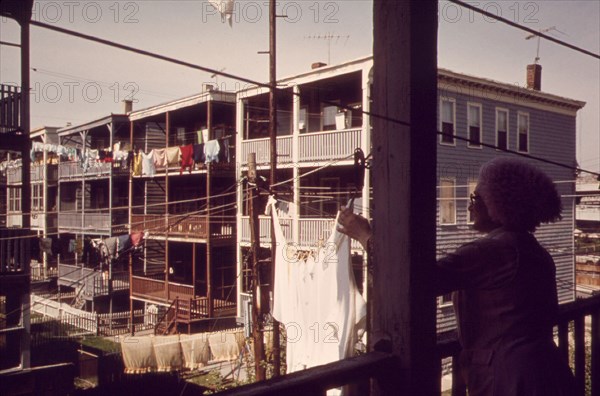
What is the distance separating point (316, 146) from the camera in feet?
58.5

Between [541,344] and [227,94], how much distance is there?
2106cm

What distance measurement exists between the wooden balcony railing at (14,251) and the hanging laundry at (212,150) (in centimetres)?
1071

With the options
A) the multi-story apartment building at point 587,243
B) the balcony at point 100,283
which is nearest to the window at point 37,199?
the balcony at point 100,283

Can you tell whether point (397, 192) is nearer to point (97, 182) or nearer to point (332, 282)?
point (332, 282)

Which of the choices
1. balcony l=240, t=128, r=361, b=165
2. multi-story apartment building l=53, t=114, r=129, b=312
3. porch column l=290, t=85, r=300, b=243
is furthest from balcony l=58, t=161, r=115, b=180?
porch column l=290, t=85, r=300, b=243

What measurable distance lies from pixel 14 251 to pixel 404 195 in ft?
32.2

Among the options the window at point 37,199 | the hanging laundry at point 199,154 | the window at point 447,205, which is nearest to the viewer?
the window at point 447,205

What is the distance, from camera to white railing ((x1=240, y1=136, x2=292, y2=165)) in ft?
62.4

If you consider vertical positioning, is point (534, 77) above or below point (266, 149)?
above

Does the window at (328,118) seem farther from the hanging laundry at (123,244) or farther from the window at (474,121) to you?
the hanging laundry at (123,244)

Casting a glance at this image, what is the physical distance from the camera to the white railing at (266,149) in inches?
749

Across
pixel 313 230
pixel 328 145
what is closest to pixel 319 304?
pixel 313 230

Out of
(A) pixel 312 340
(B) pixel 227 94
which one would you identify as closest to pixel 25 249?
(A) pixel 312 340

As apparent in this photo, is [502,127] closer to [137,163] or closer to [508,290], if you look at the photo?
[137,163]
